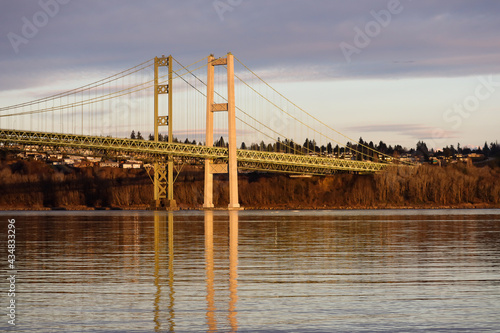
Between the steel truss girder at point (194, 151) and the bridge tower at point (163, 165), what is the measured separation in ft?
8.15

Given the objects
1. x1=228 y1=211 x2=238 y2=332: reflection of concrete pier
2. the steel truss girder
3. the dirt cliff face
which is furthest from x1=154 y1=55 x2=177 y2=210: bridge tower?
x1=228 y1=211 x2=238 y2=332: reflection of concrete pier

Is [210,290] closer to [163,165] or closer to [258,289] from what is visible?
[258,289]

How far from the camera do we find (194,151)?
2963 inches

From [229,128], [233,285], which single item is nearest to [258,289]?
[233,285]

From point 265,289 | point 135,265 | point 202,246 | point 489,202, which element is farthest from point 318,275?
point 489,202

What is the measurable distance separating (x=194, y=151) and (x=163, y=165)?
19.8 feet

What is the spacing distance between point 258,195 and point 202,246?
79.6 metres

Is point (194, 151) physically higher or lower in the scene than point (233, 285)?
higher

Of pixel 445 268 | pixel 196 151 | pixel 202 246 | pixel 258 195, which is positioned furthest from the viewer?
pixel 258 195

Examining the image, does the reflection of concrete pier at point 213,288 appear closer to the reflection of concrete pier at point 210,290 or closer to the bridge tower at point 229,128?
the reflection of concrete pier at point 210,290

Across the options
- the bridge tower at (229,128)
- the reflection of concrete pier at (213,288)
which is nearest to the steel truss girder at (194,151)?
the bridge tower at (229,128)

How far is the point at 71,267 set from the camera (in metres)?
15.6

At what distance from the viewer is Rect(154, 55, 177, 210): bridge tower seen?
79.4 m

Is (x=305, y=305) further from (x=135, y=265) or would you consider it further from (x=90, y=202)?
(x=90, y=202)
